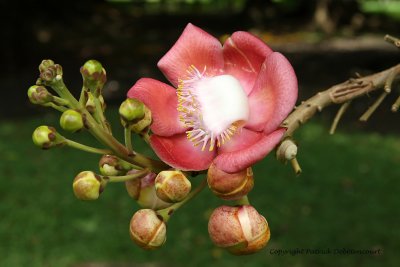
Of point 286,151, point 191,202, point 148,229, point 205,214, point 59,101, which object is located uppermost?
point 59,101

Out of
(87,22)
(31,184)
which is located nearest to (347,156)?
(31,184)

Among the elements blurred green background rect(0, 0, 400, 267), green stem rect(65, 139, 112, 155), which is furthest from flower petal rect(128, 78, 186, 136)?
blurred green background rect(0, 0, 400, 267)

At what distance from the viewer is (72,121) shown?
95 cm

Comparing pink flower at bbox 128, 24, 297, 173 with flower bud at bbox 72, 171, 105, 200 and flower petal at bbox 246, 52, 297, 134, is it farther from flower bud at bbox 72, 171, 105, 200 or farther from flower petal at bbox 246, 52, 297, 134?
flower bud at bbox 72, 171, 105, 200

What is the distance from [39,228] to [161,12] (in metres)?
24.2

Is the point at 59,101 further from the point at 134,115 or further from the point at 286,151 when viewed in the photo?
the point at 286,151

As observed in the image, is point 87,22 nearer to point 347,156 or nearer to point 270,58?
point 347,156

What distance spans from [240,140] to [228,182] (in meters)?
0.10

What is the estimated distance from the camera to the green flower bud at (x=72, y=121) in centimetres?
95

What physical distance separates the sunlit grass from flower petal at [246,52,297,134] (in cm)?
550

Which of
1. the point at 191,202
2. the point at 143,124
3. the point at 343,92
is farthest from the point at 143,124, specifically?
the point at 191,202

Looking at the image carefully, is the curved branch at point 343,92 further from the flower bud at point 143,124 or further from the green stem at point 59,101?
the green stem at point 59,101

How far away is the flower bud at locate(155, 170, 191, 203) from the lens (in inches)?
38.5

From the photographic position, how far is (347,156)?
31.6 ft
